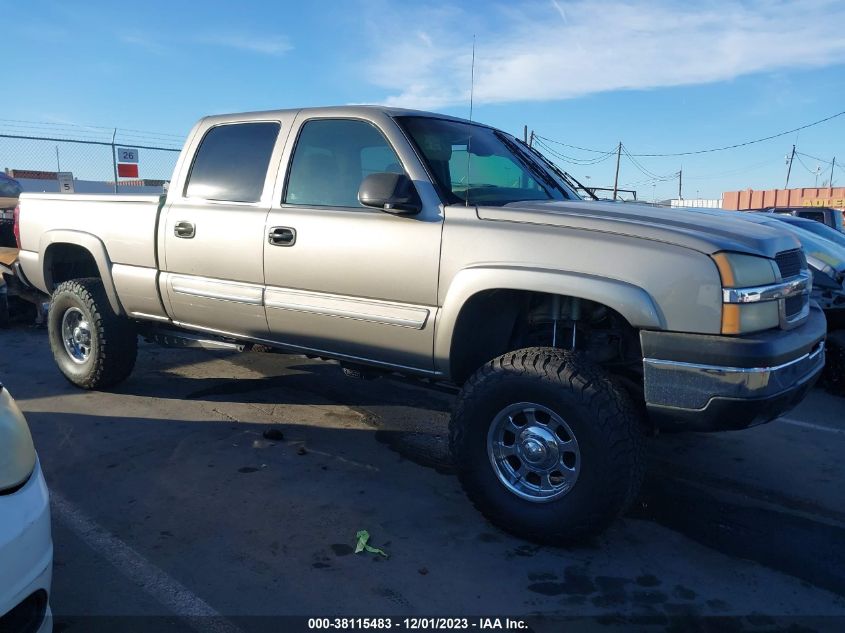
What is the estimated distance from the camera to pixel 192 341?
469 cm

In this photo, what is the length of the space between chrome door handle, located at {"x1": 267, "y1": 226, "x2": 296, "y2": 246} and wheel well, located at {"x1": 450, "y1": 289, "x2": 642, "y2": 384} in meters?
1.17

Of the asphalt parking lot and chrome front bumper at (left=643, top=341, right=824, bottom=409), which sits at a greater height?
chrome front bumper at (left=643, top=341, right=824, bottom=409)

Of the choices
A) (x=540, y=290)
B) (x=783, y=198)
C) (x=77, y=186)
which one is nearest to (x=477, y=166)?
(x=540, y=290)

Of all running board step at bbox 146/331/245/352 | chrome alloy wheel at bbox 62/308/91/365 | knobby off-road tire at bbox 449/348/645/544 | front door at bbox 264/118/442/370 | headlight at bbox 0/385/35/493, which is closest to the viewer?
headlight at bbox 0/385/35/493

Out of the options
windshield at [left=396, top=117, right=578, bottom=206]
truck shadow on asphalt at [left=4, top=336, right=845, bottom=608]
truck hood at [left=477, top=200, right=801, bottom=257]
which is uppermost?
windshield at [left=396, top=117, right=578, bottom=206]

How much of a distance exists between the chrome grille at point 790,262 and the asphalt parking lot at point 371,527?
1.29m

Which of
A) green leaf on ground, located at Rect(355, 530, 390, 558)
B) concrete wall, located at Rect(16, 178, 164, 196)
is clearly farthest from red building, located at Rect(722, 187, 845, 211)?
green leaf on ground, located at Rect(355, 530, 390, 558)

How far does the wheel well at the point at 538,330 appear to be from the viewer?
3178 mm

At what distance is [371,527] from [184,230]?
233cm

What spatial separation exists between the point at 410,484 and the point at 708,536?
5.11 ft

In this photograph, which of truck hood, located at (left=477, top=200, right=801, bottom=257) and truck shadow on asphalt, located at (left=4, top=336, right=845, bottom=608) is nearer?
truck hood, located at (left=477, top=200, right=801, bottom=257)

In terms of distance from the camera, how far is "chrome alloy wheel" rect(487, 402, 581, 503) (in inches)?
119

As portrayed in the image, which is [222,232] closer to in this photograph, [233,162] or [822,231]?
[233,162]

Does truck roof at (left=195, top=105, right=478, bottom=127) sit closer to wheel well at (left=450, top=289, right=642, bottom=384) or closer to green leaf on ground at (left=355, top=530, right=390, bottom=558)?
wheel well at (left=450, top=289, right=642, bottom=384)
